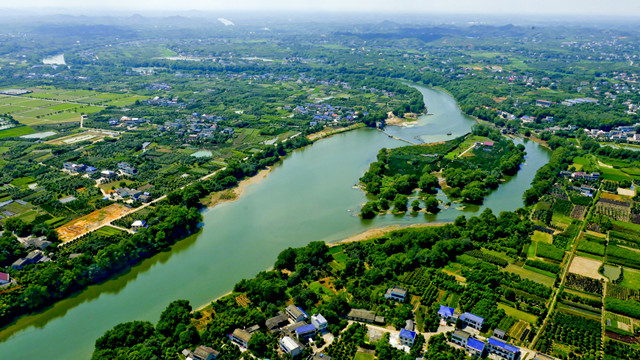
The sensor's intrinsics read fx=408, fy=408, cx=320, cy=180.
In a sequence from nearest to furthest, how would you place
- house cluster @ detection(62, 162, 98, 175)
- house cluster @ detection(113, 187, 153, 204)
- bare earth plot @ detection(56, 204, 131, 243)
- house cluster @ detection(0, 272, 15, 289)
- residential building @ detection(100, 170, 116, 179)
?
house cluster @ detection(0, 272, 15, 289), bare earth plot @ detection(56, 204, 131, 243), house cluster @ detection(113, 187, 153, 204), residential building @ detection(100, 170, 116, 179), house cluster @ detection(62, 162, 98, 175)

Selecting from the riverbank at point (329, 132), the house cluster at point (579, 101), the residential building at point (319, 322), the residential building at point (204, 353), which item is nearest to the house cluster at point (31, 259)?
the residential building at point (204, 353)

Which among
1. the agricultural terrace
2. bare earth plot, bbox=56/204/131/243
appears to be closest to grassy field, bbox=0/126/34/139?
the agricultural terrace

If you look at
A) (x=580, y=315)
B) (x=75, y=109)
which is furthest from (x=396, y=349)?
(x=75, y=109)

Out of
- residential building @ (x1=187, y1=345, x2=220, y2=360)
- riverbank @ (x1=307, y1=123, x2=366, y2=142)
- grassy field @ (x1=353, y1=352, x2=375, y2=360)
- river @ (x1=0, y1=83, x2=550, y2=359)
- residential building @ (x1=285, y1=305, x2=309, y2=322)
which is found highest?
riverbank @ (x1=307, y1=123, x2=366, y2=142)

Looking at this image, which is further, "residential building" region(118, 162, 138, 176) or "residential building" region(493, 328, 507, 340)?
"residential building" region(118, 162, 138, 176)

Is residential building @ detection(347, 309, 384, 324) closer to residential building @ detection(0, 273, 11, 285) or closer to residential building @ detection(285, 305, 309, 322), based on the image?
residential building @ detection(285, 305, 309, 322)

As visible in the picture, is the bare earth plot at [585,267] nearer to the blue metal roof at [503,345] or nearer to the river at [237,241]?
the river at [237,241]

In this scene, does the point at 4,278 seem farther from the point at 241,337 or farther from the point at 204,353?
the point at 241,337

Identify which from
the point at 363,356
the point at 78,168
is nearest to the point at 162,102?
the point at 78,168
